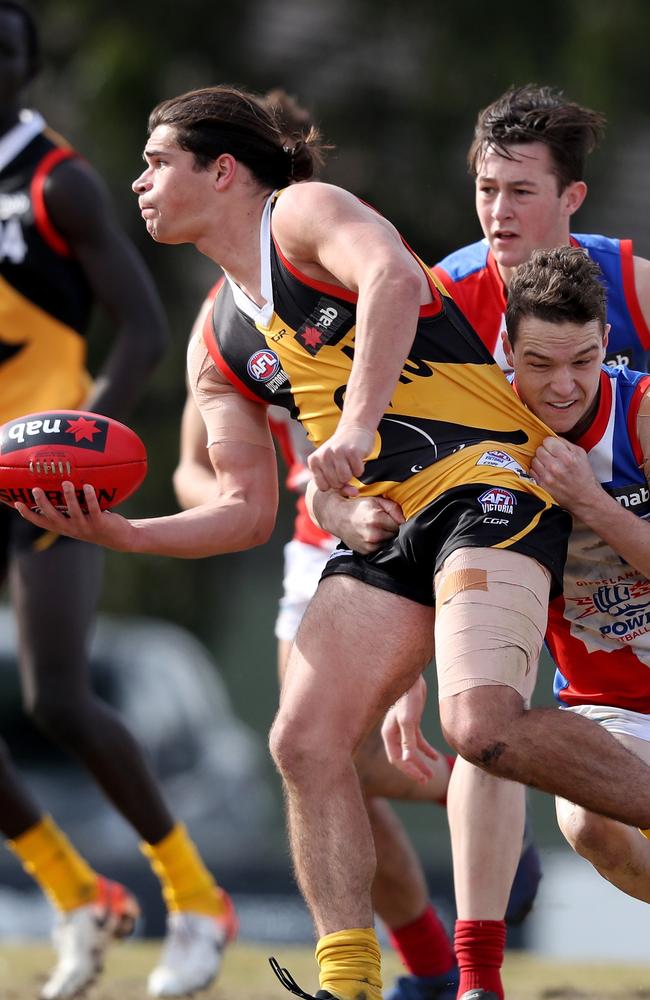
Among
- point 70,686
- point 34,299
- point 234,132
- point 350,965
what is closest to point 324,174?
point 34,299

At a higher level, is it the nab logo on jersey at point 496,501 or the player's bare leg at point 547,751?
the nab logo on jersey at point 496,501

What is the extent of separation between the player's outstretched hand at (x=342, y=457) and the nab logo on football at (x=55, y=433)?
66 cm

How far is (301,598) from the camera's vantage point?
5656mm

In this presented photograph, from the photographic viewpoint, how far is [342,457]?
3.83m

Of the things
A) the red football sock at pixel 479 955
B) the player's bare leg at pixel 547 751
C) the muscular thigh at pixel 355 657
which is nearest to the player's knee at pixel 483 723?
the player's bare leg at pixel 547 751

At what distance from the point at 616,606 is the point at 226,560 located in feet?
34.2

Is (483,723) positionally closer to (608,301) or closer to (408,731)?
(408,731)

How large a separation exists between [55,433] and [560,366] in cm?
124

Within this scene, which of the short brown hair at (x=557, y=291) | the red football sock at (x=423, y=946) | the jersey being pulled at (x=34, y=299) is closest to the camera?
the short brown hair at (x=557, y=291)

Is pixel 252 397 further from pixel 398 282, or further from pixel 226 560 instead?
pixel 226 560

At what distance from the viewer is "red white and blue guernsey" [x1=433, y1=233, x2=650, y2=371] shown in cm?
488

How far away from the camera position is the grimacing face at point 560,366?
13.9ft

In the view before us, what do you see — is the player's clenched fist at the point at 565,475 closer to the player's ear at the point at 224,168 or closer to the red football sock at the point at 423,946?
the player's ear at the point at 224,168

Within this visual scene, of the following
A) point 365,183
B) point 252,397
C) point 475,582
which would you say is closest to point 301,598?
point 252,397
